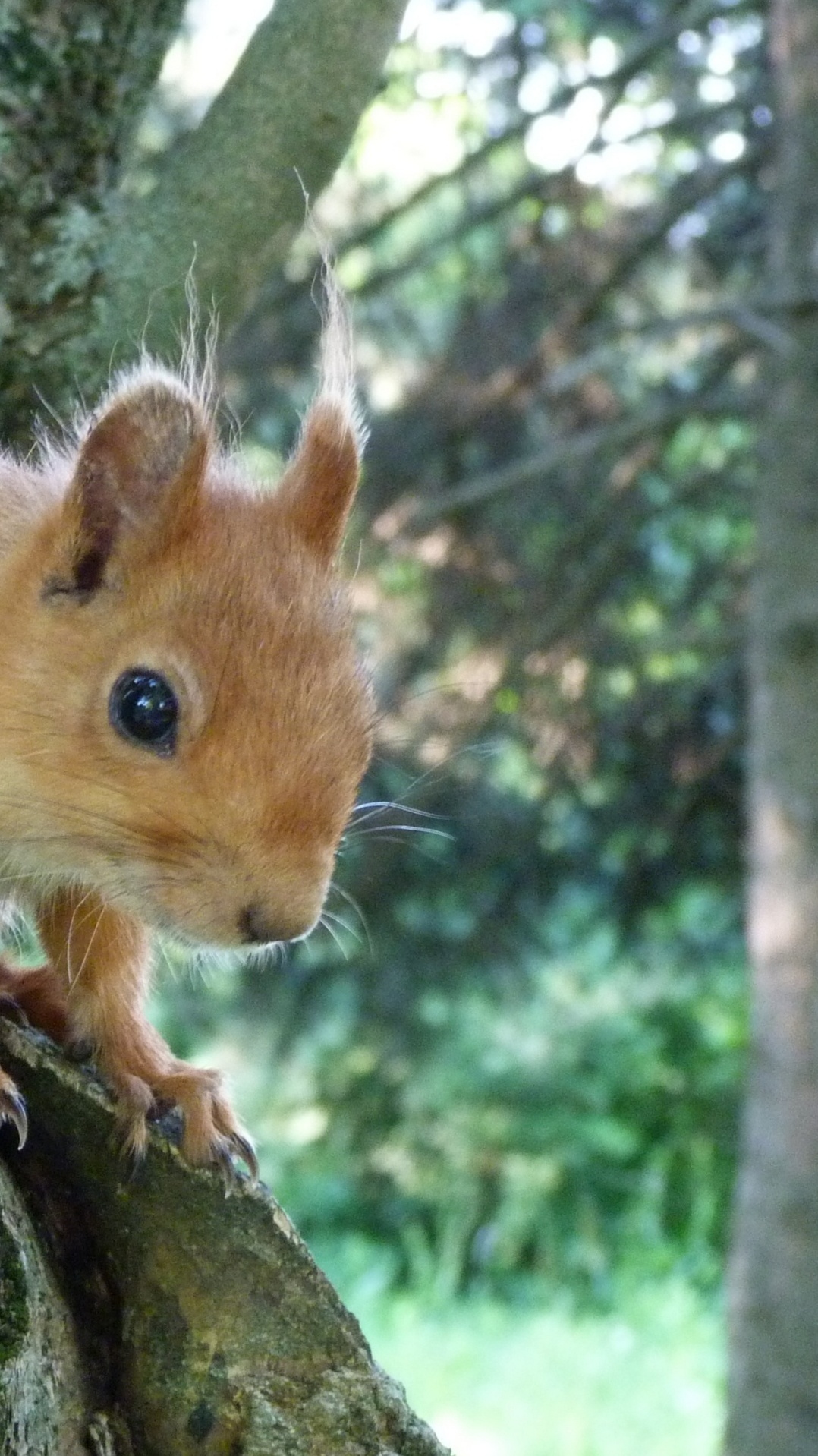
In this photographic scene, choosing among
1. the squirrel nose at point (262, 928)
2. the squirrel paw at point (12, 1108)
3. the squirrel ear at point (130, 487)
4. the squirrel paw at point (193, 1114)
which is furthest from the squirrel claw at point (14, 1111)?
the squirrel ear at point (130, 487)

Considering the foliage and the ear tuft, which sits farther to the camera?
the foliage

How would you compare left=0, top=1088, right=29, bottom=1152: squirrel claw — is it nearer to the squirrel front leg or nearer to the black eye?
the squirrel front leg

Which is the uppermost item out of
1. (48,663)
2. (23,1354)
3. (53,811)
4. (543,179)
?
(543,179)

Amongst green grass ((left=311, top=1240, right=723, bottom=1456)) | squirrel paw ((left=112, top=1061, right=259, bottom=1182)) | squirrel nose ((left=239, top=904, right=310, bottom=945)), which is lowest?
green grass ((left=311, top=1240, right=723, bottom=1456))

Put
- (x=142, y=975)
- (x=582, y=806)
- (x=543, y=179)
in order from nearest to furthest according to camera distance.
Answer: (x=142, y=975), (x=543, y=179), (x=582, y=806)

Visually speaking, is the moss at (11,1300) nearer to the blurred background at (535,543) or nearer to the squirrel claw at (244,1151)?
the squirrel claw at (244,1151)

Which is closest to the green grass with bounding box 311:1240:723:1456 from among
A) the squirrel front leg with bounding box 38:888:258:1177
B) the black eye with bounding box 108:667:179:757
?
the squirrel front leg with bounding box 38:888:258:1177

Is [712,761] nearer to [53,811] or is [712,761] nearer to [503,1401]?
[503,1401]

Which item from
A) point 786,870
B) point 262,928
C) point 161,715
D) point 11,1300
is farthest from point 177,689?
point 786,870

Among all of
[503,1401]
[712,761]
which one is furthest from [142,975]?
[503,1401]
